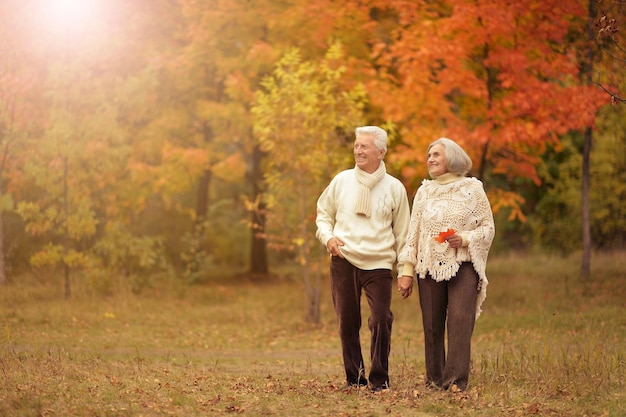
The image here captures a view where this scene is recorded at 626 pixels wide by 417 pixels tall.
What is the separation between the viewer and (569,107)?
12.2 metres

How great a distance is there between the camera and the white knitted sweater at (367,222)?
20.8 feet

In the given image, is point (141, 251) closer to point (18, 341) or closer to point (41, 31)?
point (41, 31)

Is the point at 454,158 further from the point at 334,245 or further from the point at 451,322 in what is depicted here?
the point at 451,322

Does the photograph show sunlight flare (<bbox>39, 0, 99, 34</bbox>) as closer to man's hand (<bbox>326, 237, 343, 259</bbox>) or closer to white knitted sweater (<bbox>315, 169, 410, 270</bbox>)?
white knitted sweater (<bbox>315, 169, 410, 270</bbox>)

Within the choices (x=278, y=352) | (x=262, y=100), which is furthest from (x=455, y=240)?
(x=262, y=100)

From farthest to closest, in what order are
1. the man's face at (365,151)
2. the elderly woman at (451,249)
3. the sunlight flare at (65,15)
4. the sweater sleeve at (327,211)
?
the sunlight flare at (65,15) < the sweater sleeve at (327,211) < the man's face at (365,151) < the elderly woman at (451,249)

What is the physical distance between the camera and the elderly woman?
6.20 metres

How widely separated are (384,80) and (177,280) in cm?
595

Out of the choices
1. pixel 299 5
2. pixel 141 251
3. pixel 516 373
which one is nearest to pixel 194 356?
pixel 516 373

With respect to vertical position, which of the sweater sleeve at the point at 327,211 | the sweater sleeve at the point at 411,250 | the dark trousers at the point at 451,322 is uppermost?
the sweater sleeve at the point at 327,211

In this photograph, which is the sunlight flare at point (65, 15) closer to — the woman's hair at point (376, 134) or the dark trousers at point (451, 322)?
the woman's hair at point (376, 134)

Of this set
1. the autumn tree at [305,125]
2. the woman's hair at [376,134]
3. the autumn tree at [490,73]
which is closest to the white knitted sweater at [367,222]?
the woman's hair at [376,134]

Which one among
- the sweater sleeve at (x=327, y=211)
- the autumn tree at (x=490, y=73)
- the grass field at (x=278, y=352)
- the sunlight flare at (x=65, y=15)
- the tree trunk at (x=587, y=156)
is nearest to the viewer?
the grass field at (x=278, y=352)

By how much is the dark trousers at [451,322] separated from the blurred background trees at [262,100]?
15.1 ft
